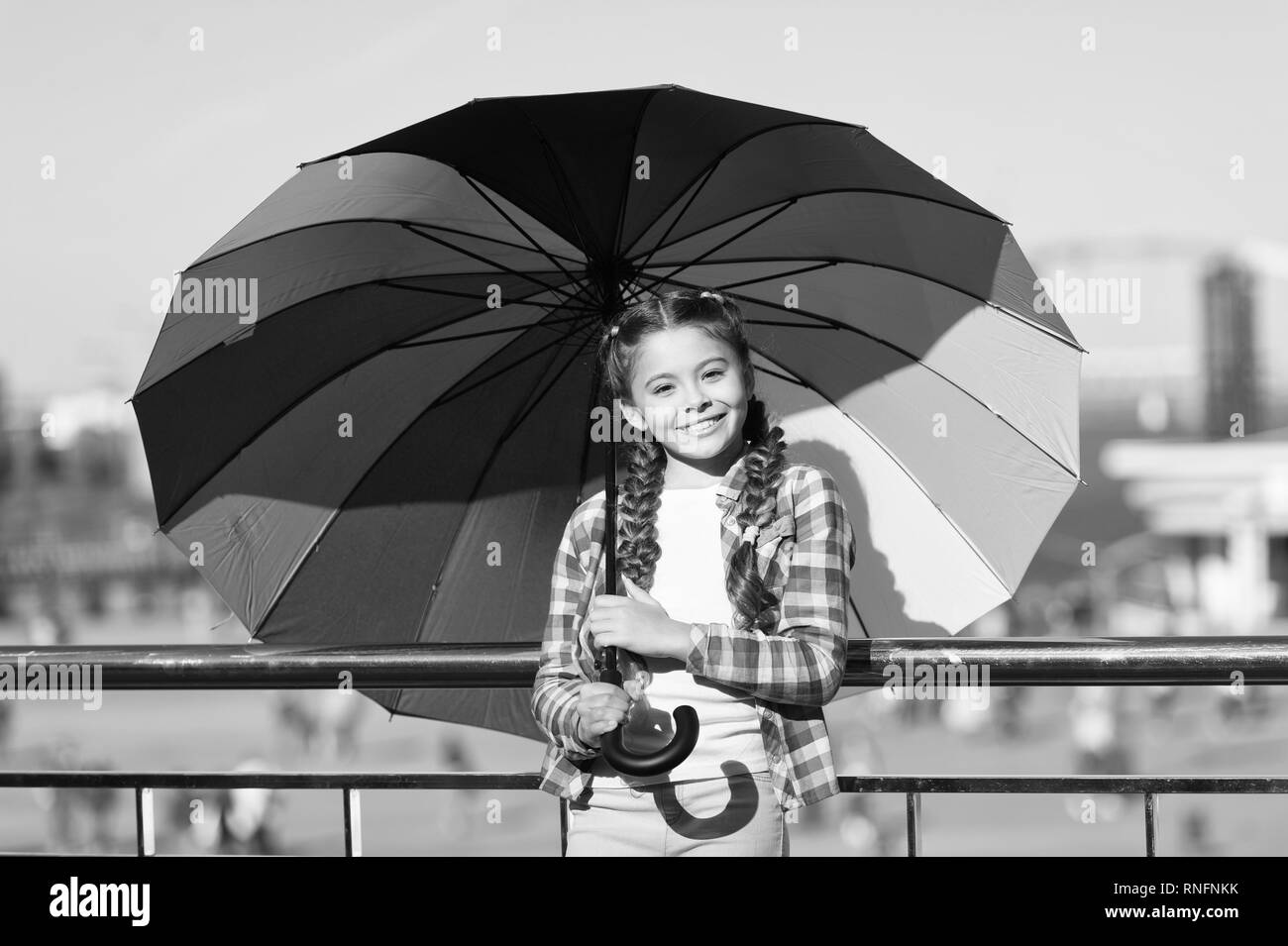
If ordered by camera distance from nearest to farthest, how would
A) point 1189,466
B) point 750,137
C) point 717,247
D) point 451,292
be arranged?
point 750,137 < point 717,247 < point 451,292 < point 1189,466

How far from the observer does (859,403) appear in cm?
318

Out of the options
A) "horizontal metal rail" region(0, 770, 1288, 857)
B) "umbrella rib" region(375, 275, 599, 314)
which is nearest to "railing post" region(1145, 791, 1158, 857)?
"horizontal metal rail" region(0, 770, 1288, 857)

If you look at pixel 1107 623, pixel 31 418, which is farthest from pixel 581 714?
pixel 31 418

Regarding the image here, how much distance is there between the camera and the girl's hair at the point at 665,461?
2.29 meters

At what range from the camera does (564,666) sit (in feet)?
7.79

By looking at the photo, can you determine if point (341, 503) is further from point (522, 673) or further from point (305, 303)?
point (522, 673)

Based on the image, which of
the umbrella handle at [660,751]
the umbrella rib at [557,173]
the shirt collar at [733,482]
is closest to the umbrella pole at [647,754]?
the umbrella handle at [660,751]

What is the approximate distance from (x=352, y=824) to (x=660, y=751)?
126 centimetres

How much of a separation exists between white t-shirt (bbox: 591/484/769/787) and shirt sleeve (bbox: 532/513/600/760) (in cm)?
9

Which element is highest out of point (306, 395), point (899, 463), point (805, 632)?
point (306, 395)

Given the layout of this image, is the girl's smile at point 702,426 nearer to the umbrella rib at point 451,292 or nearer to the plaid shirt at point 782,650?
the plaid shirt at point 782,650

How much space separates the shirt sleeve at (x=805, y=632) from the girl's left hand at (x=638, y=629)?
2 cm

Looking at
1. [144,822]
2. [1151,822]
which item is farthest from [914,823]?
[144,822]
